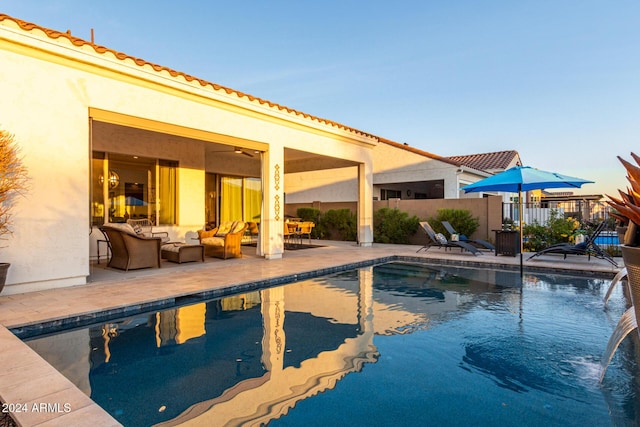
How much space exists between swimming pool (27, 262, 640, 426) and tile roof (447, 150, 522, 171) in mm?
15315

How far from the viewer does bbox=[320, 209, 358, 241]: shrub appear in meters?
16.2

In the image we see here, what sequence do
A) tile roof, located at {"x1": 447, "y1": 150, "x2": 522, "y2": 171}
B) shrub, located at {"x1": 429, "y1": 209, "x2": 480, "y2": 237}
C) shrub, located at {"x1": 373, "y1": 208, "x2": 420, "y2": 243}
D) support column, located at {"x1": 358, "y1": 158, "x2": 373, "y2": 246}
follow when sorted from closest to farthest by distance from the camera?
shrub, located at {"x1": 429, "y1": 209, "x2": 480, "y2": 237} → support column, located at {"x1": 358, "y1": 158, "x2": 373, "y2": 246} → shrub, located at {"x1": 373, "y1": 208, "x2": 420, "y2": 243} → tile roof, located at {"x1": 447, "y1": 150, "x2": 522, "y2": 171}

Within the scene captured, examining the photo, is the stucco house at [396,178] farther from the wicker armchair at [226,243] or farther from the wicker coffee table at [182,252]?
the wicker coffee table at [182,252]

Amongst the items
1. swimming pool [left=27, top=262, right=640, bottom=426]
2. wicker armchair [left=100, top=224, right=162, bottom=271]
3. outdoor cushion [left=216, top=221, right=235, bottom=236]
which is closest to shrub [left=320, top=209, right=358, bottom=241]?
outdoor cushion [left=216, top=221, right=235, bottom=236]

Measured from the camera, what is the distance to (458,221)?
1370 centimetres

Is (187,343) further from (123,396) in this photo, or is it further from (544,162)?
(544,162)

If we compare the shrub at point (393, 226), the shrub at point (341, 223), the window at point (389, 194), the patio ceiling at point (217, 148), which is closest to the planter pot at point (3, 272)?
the patio ceiling at point (217, 148)

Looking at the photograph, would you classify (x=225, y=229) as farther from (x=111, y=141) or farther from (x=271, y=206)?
(x=111, y=141)

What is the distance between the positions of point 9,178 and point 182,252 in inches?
157

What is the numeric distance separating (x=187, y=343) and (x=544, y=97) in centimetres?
1521

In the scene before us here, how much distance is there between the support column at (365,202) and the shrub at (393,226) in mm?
1453

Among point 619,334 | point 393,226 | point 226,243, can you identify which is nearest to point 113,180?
point 226,243

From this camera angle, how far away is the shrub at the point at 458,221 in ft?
44.2

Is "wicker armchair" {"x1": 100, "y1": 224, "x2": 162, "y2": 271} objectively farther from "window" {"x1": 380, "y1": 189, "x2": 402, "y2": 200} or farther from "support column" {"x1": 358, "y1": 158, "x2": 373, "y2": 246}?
"window" {"x1": 380, "y1": 189, "x2": 402, "y2": 200}
